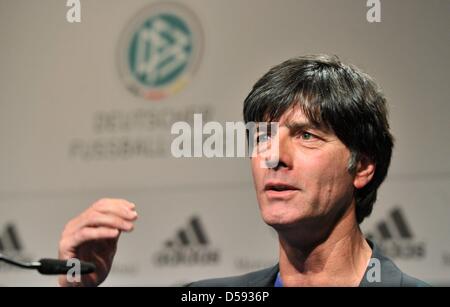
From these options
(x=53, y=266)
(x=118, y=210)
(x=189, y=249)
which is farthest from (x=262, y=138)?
(x=189, y=249)

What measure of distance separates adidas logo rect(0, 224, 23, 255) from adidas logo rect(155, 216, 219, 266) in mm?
542

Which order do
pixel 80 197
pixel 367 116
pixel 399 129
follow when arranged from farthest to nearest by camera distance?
pixel 80 197, pixel 399 129, pixel 367 116

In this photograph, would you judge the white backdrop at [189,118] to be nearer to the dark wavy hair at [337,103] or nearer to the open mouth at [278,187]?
the dark wavy hair at [337,103]

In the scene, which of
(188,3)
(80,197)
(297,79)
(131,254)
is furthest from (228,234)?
(297,79)

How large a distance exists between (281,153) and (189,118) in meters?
0.92

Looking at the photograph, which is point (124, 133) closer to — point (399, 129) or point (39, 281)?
point (39, 281)

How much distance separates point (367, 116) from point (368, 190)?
0.49 ft

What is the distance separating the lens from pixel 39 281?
7.56ft

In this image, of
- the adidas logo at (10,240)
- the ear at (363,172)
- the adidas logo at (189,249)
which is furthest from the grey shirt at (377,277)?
the adidas logo at (10,240)

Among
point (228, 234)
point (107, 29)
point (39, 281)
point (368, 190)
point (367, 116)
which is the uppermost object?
point (107, 29)

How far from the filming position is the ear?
1334mm

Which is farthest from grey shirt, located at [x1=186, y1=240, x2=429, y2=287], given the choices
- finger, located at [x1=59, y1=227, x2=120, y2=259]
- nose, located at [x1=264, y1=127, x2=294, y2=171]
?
finger, located at [x1=59, y1=227, x2=120, y2=259]

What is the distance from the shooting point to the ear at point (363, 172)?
4.38ft

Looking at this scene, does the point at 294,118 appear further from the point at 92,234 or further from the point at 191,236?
the point at 191,236
